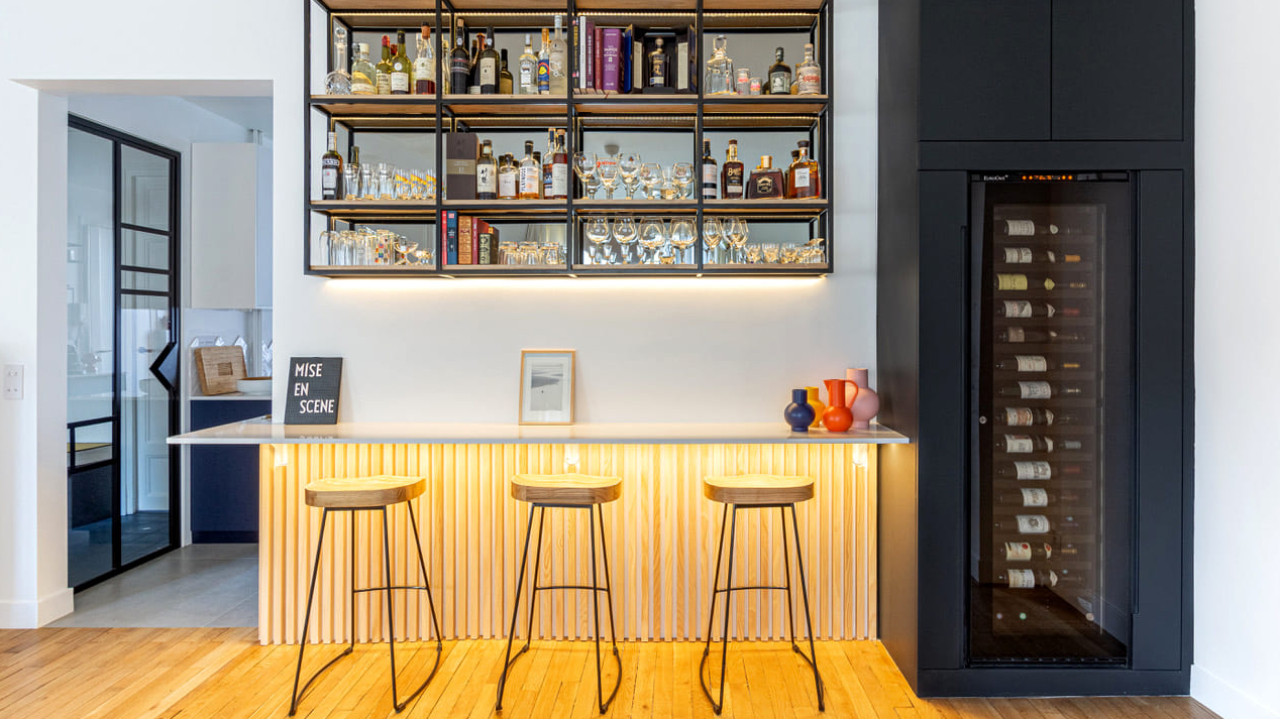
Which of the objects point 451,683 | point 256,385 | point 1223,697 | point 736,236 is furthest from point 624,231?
point 256,385

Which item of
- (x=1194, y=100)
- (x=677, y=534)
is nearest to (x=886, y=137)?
(x=1194, y=100)

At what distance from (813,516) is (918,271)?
1.23 metres

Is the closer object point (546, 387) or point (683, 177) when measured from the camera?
point (683, 177)

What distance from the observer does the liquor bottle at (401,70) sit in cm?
341

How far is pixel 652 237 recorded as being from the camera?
3400mm

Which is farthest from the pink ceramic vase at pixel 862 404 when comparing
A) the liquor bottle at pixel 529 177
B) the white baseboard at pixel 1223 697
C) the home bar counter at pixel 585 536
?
the liquor bottle at pixel 529 177

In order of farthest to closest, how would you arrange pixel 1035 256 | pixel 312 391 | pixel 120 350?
pixel 120 350, pixel 312 391, pixel 1035 256

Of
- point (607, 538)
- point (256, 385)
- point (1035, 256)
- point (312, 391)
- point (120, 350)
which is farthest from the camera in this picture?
point (256, 385)

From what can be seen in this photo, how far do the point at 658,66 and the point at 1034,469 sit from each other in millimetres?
2348

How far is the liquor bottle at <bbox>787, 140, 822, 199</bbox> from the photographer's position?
11.1ft

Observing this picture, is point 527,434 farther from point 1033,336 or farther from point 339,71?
point 1033,336

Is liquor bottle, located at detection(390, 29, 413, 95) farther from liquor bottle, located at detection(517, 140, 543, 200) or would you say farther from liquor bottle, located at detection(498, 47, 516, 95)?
liquor bottle, located at detection(517, 140, 543, 200)

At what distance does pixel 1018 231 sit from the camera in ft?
9.70

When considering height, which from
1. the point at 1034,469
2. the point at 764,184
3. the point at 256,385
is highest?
the point at 764,184
